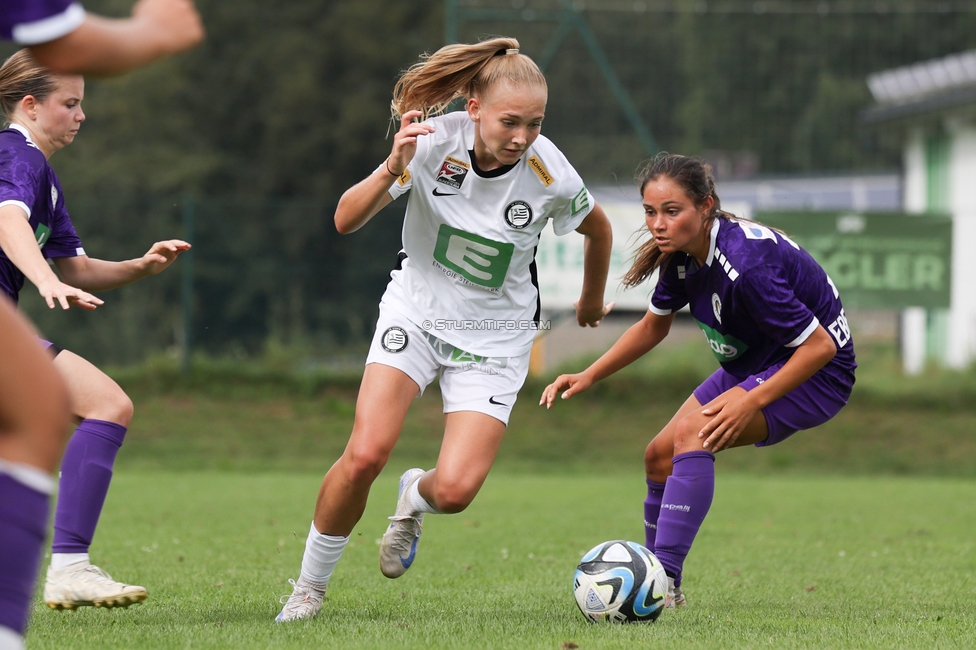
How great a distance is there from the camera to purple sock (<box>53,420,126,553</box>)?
4.08 meters

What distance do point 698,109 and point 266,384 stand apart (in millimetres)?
7382

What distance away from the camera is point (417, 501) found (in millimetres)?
4766

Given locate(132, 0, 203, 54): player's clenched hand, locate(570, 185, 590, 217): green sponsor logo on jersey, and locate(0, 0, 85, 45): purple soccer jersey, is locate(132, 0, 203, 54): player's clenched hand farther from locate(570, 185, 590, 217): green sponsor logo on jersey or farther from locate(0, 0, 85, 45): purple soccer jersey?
locate(570, 185, 590, 217): green sponsor logo on jersey

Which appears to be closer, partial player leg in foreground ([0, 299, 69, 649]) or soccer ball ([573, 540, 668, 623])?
Answer: partial player leg in foreground ([0, 299, 69, 649])

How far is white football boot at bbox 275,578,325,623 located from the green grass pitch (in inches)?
3.6

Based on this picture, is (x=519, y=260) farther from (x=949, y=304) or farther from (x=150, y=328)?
(x=150, y=328)

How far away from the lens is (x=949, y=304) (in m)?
14.0

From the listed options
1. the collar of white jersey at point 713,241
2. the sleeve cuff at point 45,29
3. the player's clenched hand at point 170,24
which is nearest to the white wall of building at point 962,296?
the collar of white jersey at point 713,241

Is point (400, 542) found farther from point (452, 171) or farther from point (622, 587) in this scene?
point (452, 171)

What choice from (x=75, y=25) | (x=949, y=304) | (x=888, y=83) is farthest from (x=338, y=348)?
(x=75, y=25)

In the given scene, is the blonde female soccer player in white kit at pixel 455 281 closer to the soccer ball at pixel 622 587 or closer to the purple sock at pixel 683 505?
the soccer ball at pixel 622 587

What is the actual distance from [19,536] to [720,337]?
3342 mm

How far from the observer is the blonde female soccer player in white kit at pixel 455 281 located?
435 centimetres

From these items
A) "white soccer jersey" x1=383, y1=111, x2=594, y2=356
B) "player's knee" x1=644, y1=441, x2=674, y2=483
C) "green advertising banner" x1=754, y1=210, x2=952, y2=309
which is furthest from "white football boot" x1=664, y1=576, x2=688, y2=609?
"green advertising banner" x1=754, y1=210, x2=952, y2=309
